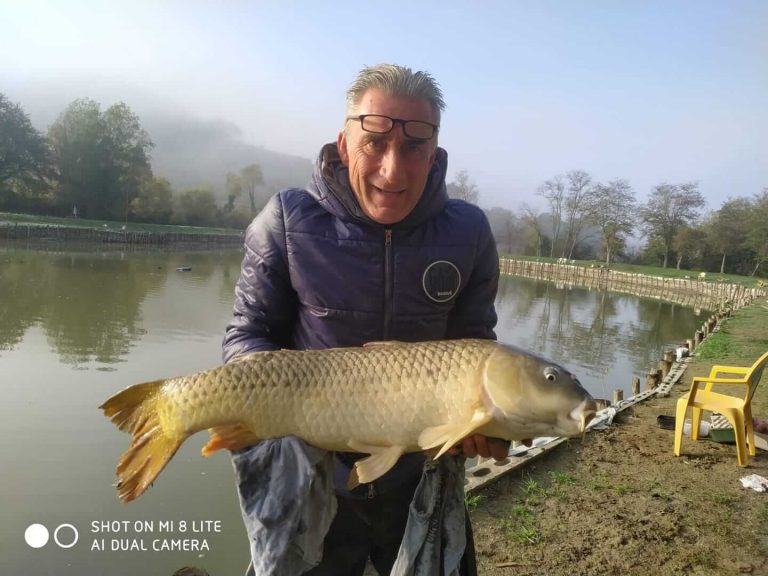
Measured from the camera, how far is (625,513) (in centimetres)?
455

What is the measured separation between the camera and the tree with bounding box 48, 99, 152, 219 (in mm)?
54375

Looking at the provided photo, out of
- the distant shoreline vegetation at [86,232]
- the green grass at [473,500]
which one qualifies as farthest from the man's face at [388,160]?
the distant shoreline vegetation at [86,232]

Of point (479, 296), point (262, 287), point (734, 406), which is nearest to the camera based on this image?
point (262, 287)

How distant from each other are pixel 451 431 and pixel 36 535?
16.1 ft

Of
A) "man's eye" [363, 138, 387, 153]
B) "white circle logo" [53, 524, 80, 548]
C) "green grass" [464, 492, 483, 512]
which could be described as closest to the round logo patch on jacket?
"man's eye" [363, 138, 387, 153]

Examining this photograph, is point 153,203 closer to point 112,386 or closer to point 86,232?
point 86,232

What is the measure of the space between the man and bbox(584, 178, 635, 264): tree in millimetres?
54648

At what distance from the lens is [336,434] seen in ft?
6.19

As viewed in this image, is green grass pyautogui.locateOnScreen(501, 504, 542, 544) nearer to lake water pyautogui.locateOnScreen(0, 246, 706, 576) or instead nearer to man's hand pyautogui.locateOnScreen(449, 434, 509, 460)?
lake water pyautogui.locateOnScreen(0, 246, 706, 576)

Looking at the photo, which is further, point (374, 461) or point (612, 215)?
point (612, 215)

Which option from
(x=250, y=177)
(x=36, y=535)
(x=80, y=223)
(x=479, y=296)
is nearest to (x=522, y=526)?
(x=479, y=296)

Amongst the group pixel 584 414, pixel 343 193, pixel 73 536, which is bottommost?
pixel 73 536

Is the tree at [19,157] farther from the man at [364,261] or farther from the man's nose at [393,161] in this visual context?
the man's nose at [393,161]

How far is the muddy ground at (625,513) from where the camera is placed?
3.85 meters
